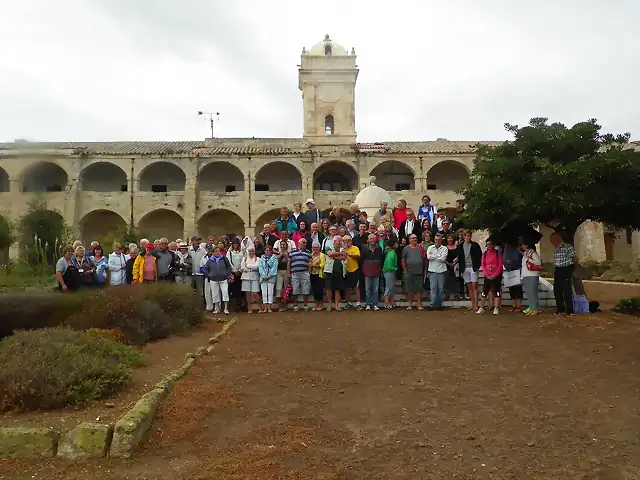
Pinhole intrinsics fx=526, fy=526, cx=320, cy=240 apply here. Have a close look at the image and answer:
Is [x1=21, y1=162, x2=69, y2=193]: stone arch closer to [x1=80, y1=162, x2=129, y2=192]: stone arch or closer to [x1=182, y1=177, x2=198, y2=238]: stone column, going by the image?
[x1=80, y1=162, x2=129, y2=192]: stone arch

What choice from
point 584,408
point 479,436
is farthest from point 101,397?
point 584,408

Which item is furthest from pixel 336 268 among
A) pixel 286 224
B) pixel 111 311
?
pixel 111 311

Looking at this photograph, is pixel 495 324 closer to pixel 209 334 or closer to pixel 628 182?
pixel 628 182

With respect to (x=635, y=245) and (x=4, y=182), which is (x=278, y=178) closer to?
(x=4, y=182)

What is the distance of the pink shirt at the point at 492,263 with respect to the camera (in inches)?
406

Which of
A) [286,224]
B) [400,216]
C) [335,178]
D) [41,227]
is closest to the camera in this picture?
[286,224]

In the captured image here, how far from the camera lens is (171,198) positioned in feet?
102

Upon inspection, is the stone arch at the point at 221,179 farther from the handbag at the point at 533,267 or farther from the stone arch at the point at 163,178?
the handbag at the point at 533,267

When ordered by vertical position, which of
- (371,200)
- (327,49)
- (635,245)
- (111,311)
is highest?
(327,49)

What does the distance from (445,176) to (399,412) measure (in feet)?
99.3

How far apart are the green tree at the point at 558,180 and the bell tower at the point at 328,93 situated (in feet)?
84.7

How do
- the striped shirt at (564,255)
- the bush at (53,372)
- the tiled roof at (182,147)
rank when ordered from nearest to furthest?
the bush at (53,372)
the striped shirt at (564,255)
the tiled roof at (182,147)

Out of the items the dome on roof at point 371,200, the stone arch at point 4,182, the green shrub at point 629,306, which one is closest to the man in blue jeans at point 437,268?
the green shrub at point 629,306

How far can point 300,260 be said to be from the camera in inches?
441
